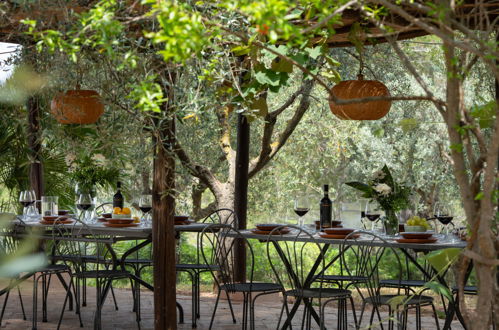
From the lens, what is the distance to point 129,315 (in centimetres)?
592

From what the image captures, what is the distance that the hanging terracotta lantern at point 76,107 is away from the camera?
435 centimetres

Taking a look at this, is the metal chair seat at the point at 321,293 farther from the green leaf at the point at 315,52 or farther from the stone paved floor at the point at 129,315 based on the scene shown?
the green leaf at the point at 315,52

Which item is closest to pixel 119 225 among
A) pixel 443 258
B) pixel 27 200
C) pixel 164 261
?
pixel 164 261

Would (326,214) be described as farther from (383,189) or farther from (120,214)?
(120,214)

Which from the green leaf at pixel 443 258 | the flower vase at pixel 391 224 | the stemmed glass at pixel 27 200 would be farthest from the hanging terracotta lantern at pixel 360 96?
the stemmed glass at pixel 27 200

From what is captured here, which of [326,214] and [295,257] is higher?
[326,214]

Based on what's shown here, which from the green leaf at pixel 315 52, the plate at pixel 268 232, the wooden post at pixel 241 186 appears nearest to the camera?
the green leaf at pixel 315 52

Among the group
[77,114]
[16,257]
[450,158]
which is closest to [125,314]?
[16,257]

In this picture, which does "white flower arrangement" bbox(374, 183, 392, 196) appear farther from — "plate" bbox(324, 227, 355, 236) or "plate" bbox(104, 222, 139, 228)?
→ "plate" bbox(104, 222, 139, 228)

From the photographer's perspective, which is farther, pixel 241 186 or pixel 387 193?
pixel 241 186

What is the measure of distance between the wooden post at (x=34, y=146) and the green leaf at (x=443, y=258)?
447cm

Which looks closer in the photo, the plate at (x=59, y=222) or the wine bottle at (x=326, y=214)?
the wine bottle at (x=326, y=214)

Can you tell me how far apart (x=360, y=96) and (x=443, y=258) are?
2.35m

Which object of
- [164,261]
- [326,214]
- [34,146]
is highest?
[34,146]
